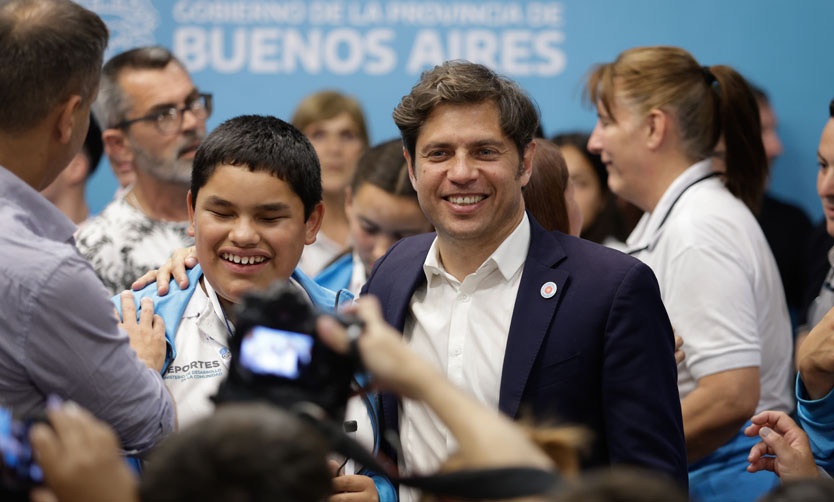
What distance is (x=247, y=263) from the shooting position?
2660 millimetres

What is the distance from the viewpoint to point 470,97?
8.73ft

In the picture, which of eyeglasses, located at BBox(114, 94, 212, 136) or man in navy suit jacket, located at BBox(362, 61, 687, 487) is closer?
man in navy suit jacket, located at BBox(362, 61, 687, 487)

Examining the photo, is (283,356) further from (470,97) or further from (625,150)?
(625,150)

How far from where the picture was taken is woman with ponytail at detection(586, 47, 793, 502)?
10.8 feet

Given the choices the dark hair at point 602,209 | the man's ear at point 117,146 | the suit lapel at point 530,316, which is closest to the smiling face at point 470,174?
the suit lapel at point 530,316

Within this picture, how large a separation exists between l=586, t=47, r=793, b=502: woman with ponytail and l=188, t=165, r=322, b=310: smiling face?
4.21 feet

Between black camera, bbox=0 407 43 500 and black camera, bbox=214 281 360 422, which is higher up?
black camera, bbox=214 281 360 422

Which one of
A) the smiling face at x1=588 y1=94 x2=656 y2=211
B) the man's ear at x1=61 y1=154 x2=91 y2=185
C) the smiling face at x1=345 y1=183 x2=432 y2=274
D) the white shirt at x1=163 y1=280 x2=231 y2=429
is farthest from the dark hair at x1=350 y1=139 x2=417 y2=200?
the man's ear at x1=61 y1=154 x2=91 y2=185

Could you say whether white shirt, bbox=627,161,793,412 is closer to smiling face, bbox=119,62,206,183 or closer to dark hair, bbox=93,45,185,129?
smiling face, bbox=119,62,206,183

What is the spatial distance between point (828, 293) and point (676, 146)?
0.67 metres

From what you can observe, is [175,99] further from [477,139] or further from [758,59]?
[758,59]

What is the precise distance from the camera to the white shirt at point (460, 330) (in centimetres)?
257

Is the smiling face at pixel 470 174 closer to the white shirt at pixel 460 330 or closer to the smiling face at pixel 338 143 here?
the white shirt at pixel 460 330

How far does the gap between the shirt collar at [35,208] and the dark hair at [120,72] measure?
6.82 ft
